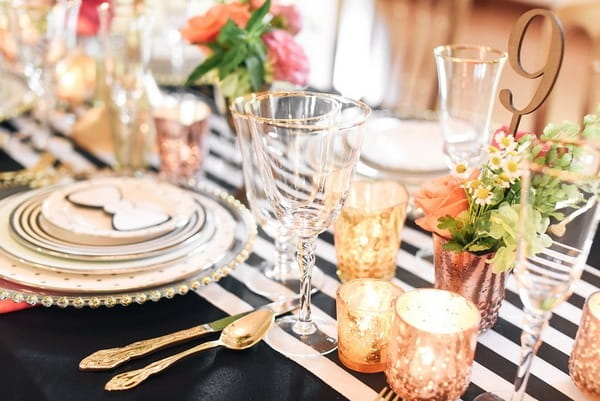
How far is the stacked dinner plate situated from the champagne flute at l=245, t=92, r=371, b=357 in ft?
0.43

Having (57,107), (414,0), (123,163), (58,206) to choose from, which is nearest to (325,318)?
(58,206)

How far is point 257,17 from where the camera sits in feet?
3.44

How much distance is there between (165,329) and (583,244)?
44cm

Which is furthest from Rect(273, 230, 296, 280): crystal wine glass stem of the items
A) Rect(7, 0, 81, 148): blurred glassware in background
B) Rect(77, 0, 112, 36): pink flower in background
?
Rect(77, 0, 112, 36): pink flower in background

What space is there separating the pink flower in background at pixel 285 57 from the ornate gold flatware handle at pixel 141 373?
50 centimetres

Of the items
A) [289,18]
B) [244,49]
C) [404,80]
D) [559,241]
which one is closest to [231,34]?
[244,49]

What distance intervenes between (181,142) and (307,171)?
19.2 inches

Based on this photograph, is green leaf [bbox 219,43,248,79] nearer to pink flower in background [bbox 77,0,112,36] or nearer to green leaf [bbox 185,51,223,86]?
green leaf [bbox 185,51,223,86]

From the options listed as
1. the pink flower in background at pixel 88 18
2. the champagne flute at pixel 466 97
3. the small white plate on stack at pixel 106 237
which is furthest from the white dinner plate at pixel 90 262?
the pink flower in background at pixel 88 18

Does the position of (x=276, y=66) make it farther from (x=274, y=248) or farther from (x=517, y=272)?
(x=517, y=272)

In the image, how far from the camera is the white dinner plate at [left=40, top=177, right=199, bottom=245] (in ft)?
2.91

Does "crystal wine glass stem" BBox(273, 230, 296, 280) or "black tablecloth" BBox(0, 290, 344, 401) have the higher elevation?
"crystal wine glass stem" BBox(273, 230, 296, 280)

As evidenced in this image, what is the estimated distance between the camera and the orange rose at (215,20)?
3.52 ft

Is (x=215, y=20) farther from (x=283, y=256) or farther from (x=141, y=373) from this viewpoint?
(x=141, y=373)
